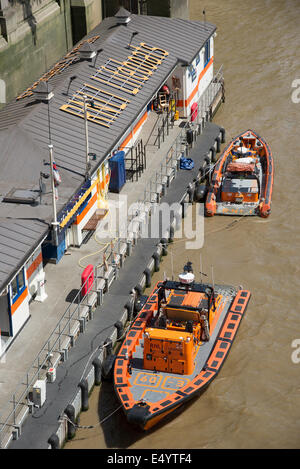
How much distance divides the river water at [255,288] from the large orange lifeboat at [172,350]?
1.09m

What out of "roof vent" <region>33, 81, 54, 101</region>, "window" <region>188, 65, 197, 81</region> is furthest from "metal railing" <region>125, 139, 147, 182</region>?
"window" <region>188, 65, 197, 81</region>

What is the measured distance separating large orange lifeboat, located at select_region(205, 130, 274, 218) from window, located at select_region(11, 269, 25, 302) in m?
13.8

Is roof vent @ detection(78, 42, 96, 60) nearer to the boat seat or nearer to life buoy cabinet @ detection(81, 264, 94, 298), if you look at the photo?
life buoy cabinet @ detection(81, 264, 94, 298)

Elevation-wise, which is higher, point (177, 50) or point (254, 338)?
point (177, 50)

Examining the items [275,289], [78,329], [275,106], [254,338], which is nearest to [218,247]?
[275,289]

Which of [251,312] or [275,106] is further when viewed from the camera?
[275,106]

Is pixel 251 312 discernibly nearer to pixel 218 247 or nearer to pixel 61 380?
pixel 218 247

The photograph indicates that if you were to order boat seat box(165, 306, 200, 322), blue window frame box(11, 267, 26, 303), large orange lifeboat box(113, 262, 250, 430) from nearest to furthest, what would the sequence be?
large orange lifeboat box(113, 262, 250, 430)
boat seat box(165, 306, 200, 322)
blue window frame box(11, 267, 26, 303)

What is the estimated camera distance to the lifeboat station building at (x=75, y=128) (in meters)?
36.5

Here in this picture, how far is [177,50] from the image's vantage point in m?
54.3

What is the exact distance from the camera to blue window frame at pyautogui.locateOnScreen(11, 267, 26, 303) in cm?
3525

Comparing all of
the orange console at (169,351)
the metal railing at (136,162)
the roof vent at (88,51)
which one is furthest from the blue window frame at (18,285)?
the roof vent at (88,51)

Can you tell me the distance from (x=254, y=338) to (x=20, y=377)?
32.9 feet

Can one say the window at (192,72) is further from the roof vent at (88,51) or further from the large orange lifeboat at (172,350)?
the large orange lifeboat at (172,350)
